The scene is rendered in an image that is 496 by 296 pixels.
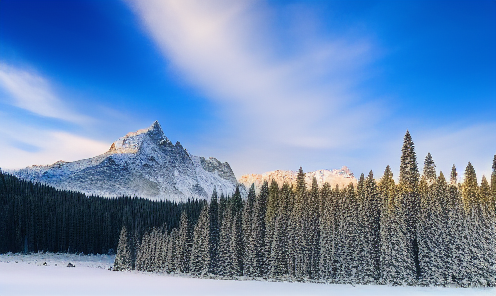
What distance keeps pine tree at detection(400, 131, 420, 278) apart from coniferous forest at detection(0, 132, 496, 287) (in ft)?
0.47

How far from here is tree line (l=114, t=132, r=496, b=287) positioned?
54938mm

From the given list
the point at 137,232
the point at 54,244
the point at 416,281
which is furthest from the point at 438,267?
the point at 54,244

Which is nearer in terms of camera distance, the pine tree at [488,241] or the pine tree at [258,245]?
the pine tree at [488,241]

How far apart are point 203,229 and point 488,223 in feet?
166

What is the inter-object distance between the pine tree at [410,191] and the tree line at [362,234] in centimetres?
15

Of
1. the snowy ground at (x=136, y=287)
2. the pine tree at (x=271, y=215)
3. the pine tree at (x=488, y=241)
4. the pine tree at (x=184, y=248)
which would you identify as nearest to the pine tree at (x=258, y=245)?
the pine tree at (x=271, y=215)

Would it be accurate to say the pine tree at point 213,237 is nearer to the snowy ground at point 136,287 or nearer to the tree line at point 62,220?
the snowy ground at point 136,287

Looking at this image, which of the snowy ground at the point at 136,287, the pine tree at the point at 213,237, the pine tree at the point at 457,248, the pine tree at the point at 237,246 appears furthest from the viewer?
the pine tree at the point at 213,237

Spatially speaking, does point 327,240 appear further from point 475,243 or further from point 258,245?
point 475,243

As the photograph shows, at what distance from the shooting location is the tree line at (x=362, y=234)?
54.9m

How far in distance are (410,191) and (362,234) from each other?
1045cm

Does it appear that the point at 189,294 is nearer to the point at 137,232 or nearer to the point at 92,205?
the point at 137,232

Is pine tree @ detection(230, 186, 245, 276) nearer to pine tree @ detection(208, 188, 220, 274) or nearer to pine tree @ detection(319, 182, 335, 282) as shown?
pine tree @ detection(208, 188, 220, 274)

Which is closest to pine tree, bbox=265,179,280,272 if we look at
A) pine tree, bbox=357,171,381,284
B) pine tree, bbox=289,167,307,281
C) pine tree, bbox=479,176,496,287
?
pine tree, bbox=289,167,307,281
